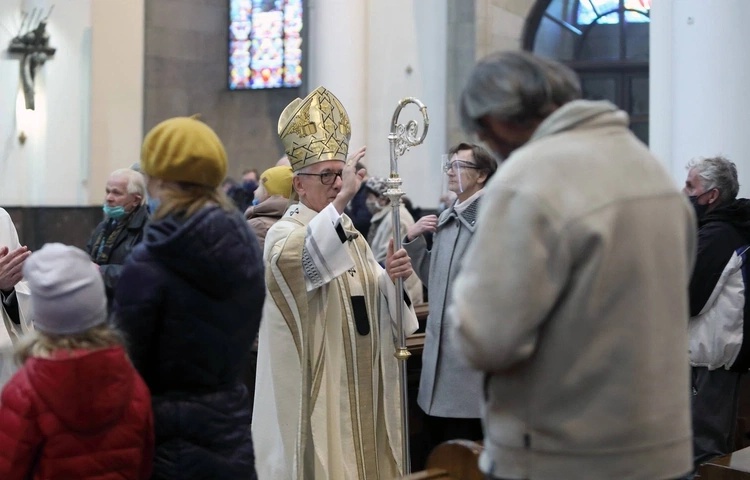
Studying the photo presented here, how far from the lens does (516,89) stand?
7.27 feet

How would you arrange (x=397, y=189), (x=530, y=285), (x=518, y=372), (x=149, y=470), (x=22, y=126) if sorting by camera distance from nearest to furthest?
(x=530, y=285) < (x=518, y=372) < (x=149, y=470) < (x=397, y=189) < (x=22, y=126)

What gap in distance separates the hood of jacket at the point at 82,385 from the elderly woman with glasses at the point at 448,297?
2302mm

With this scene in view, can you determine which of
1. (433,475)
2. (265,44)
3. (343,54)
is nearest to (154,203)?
(433,475)

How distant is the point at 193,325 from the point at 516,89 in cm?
111

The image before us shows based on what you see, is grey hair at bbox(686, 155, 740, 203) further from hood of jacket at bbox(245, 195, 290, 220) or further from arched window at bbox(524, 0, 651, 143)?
arched window at bbox(524, 0, 651, 143)

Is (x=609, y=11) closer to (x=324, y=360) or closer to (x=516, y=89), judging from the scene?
(x=324, y=360)

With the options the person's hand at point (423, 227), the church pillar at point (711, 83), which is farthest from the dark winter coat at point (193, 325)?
the church pillar at point (711, 83)

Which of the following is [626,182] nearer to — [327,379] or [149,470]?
[149,470]

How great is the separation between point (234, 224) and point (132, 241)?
125 inches

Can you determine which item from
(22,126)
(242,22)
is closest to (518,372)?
(22,126)

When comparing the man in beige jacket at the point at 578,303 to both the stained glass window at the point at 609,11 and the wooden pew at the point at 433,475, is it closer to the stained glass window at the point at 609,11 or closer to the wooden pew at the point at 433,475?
the wooden pew at the point at 433,475

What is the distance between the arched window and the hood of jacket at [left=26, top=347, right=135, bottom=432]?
1065 centimetres

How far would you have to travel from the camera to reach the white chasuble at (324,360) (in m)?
4.59

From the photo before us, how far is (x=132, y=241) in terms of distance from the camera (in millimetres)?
5852
